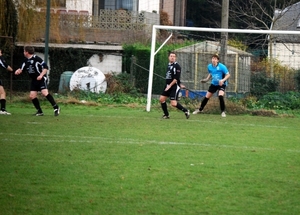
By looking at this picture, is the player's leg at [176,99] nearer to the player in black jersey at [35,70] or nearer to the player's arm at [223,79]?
the player's arm at [223,79]

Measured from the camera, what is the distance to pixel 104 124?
1695cm

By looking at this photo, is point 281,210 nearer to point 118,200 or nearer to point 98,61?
point 118,200

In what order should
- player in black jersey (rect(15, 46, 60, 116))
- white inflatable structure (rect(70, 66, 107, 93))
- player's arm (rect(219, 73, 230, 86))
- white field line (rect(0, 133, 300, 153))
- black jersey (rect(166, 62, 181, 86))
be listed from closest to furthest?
white field line (rect(0, 133, 300, 153)) < black jersey (rect(166, 62, 181, 86)) < player in black jersey (rect(15, 46, 60, 116)) < player's arm (rect(219, 73, 230, 86)) < white inflatable structure (rect(70, 66, 107, 93))

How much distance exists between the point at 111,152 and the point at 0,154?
1.84 meters

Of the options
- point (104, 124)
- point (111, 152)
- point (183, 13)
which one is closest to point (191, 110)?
point (104, 124)

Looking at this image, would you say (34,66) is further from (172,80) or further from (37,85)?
(172,80)

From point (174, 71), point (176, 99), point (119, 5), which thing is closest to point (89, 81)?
point (176, 99)

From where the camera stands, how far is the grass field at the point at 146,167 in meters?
7.99

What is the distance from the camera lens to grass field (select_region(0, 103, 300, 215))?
26.2 feet

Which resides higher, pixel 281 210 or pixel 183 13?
pixel 183 13

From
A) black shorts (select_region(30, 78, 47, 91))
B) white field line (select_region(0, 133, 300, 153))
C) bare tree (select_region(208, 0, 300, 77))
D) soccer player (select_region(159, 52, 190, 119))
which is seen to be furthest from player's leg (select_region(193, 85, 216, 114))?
white field line (select_region(0, 133, 300, 153))

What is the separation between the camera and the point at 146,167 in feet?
34.1

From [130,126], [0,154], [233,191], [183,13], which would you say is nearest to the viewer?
[233,191]

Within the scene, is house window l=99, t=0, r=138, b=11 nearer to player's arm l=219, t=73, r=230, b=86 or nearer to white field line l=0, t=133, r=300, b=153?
player's arm l=219, t=73, r=230, b=86
